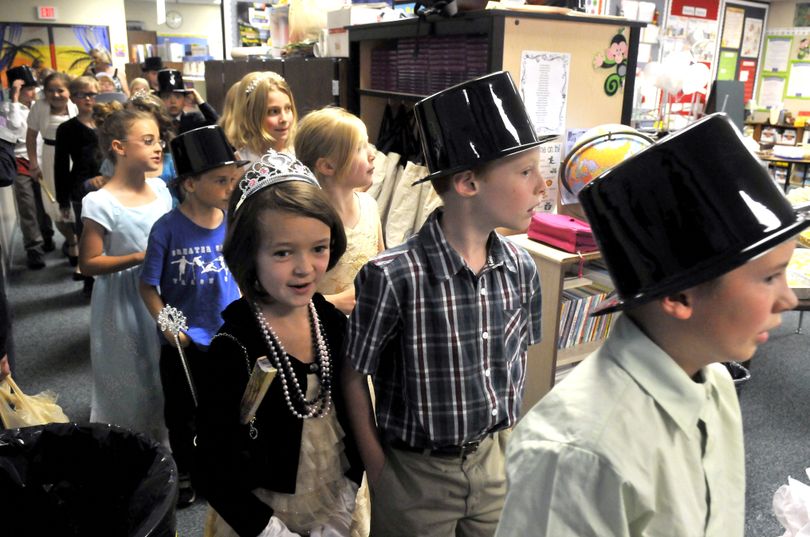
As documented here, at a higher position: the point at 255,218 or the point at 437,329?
the point at 255,218

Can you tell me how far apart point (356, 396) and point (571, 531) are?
611mm

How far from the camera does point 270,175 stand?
1.24 meters

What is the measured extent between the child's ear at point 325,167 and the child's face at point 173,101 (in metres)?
2.97

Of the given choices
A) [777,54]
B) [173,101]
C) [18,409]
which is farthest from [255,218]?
[777,54]

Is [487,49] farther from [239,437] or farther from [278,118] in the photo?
[239,437]

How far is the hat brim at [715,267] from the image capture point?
69 cm

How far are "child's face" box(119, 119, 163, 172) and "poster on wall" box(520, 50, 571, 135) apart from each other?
1.38 meters

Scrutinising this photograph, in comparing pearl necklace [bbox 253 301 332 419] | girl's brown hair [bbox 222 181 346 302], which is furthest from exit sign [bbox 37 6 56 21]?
pearl necklace [bbox 253 301 332 419]

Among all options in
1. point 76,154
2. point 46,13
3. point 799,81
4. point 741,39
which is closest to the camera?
point 76,154

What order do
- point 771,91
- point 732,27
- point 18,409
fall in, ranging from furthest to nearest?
point 771,91
point 732,27
point 18,409

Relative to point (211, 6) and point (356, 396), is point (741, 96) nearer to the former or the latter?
point (356, 396)

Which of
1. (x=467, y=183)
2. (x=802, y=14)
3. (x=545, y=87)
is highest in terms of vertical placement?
(x=802, y=14)

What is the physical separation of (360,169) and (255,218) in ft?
2.20

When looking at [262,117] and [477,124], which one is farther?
[262,117]
